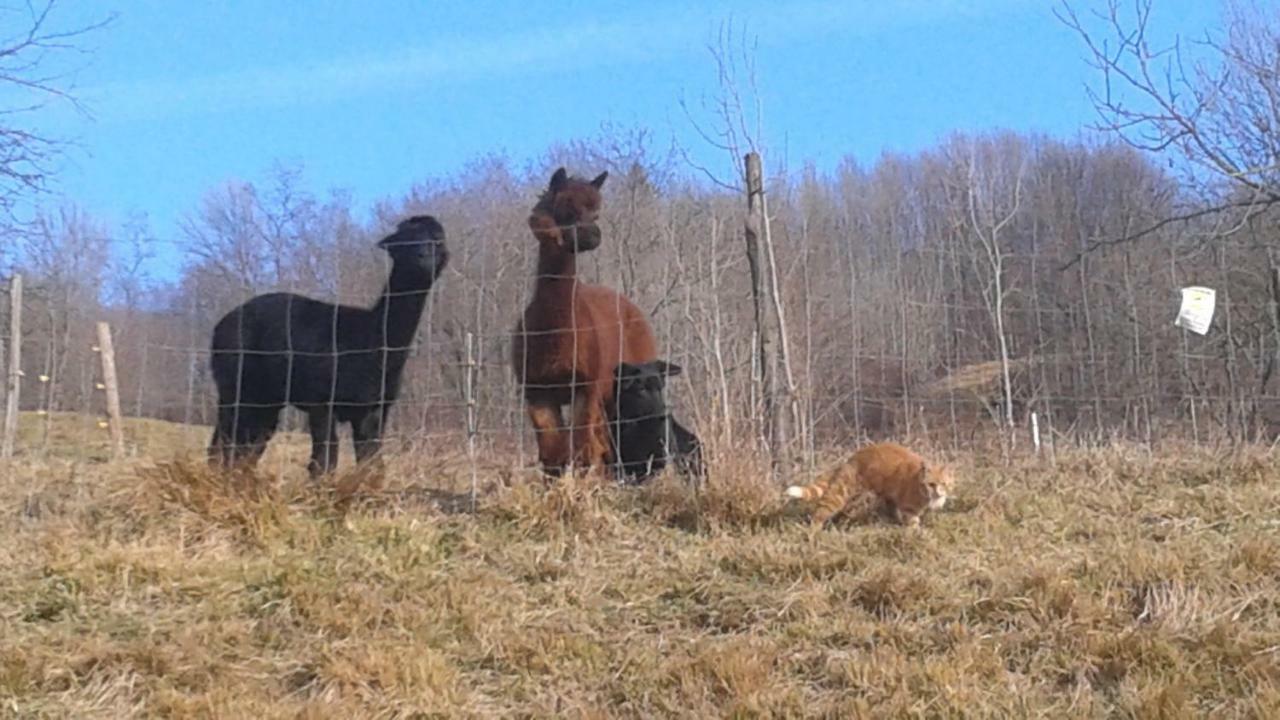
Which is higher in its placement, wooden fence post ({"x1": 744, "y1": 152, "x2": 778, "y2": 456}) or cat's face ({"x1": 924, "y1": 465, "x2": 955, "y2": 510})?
wooden fence post ({"x1": 744, "y1": 152, "x2": 778, "y2": 456})

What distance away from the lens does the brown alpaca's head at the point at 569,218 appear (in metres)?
7.80

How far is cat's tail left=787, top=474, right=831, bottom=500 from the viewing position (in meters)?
6.32

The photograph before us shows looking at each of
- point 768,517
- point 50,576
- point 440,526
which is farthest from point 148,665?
point 768,517

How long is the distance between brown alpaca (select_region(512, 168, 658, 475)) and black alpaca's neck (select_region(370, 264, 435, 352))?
96 cm

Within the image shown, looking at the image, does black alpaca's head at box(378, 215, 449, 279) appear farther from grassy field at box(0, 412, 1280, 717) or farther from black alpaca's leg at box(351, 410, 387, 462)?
grassy field at box(0, 412, 1280, 717)

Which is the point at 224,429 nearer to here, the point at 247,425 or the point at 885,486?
the point at 247,425

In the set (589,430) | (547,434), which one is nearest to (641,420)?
(589,430)

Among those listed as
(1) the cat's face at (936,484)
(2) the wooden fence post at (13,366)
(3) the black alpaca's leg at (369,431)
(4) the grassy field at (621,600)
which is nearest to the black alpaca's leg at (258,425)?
(3) the black alpaca's leg at (369,431)

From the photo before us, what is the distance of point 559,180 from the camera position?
809 cm

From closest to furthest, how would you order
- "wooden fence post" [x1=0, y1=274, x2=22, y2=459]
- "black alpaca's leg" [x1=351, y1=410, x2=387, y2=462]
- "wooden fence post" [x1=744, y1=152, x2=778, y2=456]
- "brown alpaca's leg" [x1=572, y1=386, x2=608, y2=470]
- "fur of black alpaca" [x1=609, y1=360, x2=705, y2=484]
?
"wooden fence post" [x1=744, y1=152, x2=778, y2=456], "brown alpaca's leg" [x1=572, y1=386, x2=608, y2=470], "fur of black alpaca" [x1=609, y1=360, x2=705, y2=484], "black alpaca's leg" [x1=351, y1=410, x2=387, y2=462], "wooden fence post" [x1=0, y1=274, x2=22, y2=459]

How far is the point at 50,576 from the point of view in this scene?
5.30 metres

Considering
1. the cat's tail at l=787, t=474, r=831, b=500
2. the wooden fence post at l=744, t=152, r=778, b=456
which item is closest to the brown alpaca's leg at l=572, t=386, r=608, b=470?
the wooden fence post at l=744, t=152, r=778, b=456

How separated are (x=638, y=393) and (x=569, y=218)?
4.71 feet

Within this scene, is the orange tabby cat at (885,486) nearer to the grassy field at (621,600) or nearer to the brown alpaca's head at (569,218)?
the grassy field at (621,600)
